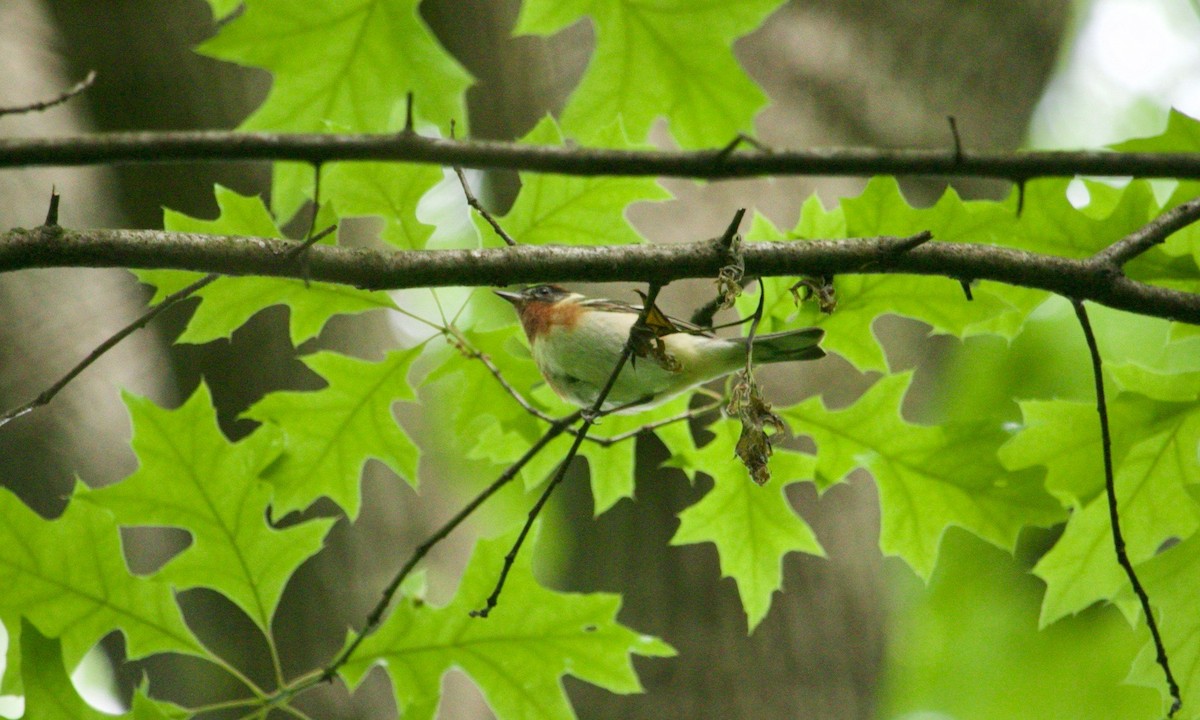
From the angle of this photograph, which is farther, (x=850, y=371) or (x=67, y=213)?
(x=67, y=213)

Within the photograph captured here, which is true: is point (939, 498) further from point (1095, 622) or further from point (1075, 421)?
point (1095, 622)

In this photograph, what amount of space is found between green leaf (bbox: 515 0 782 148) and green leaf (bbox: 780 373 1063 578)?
0.83 m

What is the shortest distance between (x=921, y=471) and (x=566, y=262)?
1356 mm

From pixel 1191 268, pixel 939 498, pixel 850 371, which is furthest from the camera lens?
pixel 850 371

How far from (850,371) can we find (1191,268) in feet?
5.56

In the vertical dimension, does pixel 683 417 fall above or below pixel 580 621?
above

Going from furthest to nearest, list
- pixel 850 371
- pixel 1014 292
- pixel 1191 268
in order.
Result: 1. pixel 850 371
2. pixel 1014 292
3. pixel 1191 268

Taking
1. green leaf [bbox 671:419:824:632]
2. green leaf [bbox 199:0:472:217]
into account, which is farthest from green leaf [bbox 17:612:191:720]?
green leaf [bbox 671:419:824:632]

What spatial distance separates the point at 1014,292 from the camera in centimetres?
248

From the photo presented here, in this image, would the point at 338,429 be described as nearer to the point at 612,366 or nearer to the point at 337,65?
the point at 612,366

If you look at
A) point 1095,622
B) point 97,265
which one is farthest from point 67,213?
point 1095,622

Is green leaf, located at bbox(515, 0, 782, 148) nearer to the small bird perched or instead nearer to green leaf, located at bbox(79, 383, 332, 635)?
the small bird perched

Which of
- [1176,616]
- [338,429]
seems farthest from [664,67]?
[1176,616]

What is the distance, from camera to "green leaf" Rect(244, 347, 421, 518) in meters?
2.66
